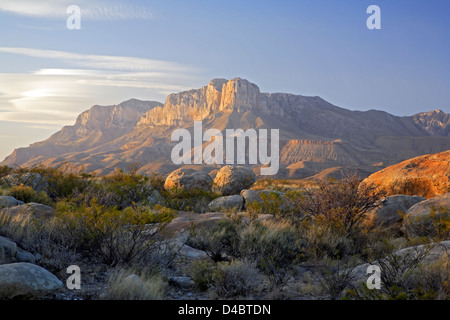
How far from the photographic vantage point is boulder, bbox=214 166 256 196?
1786cm

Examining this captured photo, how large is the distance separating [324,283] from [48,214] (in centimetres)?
650

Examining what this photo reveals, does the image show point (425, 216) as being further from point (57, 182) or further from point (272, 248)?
point (57, 182)

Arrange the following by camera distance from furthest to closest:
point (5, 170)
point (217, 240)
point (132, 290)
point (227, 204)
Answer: point (5, 170)
point (227, 204)
point (217, 240)
point (132, 290)

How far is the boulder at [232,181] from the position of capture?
17.9 meters

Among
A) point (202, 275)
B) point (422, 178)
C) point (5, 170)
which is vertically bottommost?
point (202, 275)

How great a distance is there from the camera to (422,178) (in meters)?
14.9

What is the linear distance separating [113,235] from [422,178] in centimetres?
1286

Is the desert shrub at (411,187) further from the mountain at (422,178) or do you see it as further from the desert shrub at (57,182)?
the desert shrub at (57,182)

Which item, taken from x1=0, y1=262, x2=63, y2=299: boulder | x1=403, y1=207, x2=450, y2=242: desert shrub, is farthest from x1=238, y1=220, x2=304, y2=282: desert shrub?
x1=0, y1=262, x2=63, y2=299: boulder

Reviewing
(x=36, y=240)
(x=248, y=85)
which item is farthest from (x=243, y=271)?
(x=248, y=85)

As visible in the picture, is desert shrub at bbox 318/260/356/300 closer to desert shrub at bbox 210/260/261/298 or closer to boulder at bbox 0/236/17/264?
desert shrub at bbox 210/260/261/298

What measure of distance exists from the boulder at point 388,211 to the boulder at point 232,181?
8551 mm

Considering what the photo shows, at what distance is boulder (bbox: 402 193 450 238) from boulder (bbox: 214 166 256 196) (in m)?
9.64

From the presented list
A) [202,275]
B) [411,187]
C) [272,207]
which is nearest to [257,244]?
[202,275]
